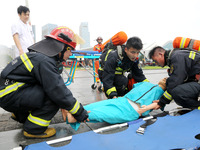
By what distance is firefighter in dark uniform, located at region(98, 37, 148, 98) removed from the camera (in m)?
2.39

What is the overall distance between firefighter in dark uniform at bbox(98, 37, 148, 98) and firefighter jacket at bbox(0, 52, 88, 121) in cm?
103

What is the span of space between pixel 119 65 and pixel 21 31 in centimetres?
181

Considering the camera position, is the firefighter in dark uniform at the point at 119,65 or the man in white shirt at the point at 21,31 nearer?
the firefighter in dark uniform at the point at 119,65

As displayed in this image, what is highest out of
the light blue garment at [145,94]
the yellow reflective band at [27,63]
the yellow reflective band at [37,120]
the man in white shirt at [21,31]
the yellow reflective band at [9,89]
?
the man in white shirt at [21,31]

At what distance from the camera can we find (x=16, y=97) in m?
1.51

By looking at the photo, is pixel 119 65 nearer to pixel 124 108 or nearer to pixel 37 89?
pixel 124 108

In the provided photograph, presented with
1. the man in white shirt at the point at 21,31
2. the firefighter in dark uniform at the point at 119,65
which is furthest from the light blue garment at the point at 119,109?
the man in white shirt at the point at 21,31

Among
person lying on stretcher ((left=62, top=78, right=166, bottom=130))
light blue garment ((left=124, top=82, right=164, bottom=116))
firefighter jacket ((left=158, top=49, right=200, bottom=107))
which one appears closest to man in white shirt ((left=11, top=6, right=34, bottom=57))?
person lying on stretcher ((left=62, top=78, right=166, bottom=130))

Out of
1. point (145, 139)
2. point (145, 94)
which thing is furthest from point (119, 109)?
point (145, 139)

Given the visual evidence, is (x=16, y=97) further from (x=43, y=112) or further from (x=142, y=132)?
(x=142, y=132)

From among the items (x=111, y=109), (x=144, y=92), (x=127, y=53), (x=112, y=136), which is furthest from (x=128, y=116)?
(x=127, y=53)

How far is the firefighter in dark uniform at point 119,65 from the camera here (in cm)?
239

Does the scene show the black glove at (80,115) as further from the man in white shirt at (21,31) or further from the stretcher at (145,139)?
the man in white shirt at (21,31)

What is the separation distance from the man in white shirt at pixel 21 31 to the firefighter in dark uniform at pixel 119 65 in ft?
4.83
